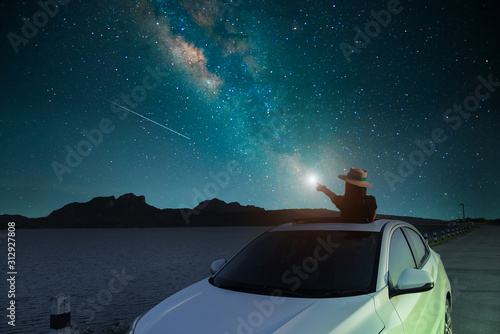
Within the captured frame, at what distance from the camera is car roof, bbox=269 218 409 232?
339 centimetres

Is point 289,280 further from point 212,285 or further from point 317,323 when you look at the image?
point 317,323

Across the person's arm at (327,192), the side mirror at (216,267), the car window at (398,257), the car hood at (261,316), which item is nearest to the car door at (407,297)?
the car window at (398,257)

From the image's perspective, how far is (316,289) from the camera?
286 centimetres

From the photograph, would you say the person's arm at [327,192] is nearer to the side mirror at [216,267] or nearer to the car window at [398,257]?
the car window at [398,257]

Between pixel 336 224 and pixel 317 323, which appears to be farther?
pixel 336 224

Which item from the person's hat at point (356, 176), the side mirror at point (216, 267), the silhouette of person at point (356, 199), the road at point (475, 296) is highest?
the person's hat at point (356, 176)

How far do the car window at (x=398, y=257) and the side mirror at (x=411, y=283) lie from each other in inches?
5.9

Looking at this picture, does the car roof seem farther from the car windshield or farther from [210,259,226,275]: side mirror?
[210,259,226,275]: side mirror

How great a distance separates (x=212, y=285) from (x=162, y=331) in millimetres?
890

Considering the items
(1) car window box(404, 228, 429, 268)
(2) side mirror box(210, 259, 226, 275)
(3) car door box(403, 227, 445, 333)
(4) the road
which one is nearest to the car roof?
(1) car window box(404, 228, 429, 268)

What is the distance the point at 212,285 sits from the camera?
325 cm

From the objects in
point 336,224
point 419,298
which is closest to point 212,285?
point 336,224

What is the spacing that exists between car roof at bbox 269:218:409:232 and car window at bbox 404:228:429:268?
0.36 m

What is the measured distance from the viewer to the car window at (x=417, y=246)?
3.99m
